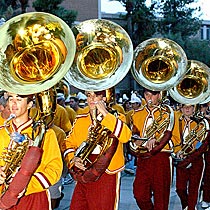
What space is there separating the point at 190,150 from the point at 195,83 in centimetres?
89

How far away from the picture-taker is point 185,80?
642cm

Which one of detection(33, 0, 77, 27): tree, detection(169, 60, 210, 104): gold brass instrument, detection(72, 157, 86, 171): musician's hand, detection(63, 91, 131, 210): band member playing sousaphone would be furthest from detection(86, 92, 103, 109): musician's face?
detection(33, 0, 77, 27): tree

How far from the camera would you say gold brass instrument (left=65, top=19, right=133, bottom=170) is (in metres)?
4.28

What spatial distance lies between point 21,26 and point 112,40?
4.21 ft

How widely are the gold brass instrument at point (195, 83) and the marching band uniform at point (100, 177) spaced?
199cm

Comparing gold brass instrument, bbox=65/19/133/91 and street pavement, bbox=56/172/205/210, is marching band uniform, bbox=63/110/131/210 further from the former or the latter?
street pavement, bbox=56/172/205/210

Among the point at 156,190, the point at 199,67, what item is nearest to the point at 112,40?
the point at 156,190

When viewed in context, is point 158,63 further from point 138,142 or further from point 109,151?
point 109,151

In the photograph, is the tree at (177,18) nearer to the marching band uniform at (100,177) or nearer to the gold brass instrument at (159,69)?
the gold brass instrument at (159,69)

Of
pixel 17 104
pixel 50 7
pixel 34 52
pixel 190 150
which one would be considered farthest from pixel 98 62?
pixel 50 7

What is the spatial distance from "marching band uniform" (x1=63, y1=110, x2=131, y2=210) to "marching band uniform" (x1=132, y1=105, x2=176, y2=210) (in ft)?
3.22

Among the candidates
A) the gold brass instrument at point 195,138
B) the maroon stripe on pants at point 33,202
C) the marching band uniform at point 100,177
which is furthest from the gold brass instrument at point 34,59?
the gold brass instrument at point 195,138

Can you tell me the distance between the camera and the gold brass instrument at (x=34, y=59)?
333 centimetres

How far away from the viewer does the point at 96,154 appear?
4371mm
